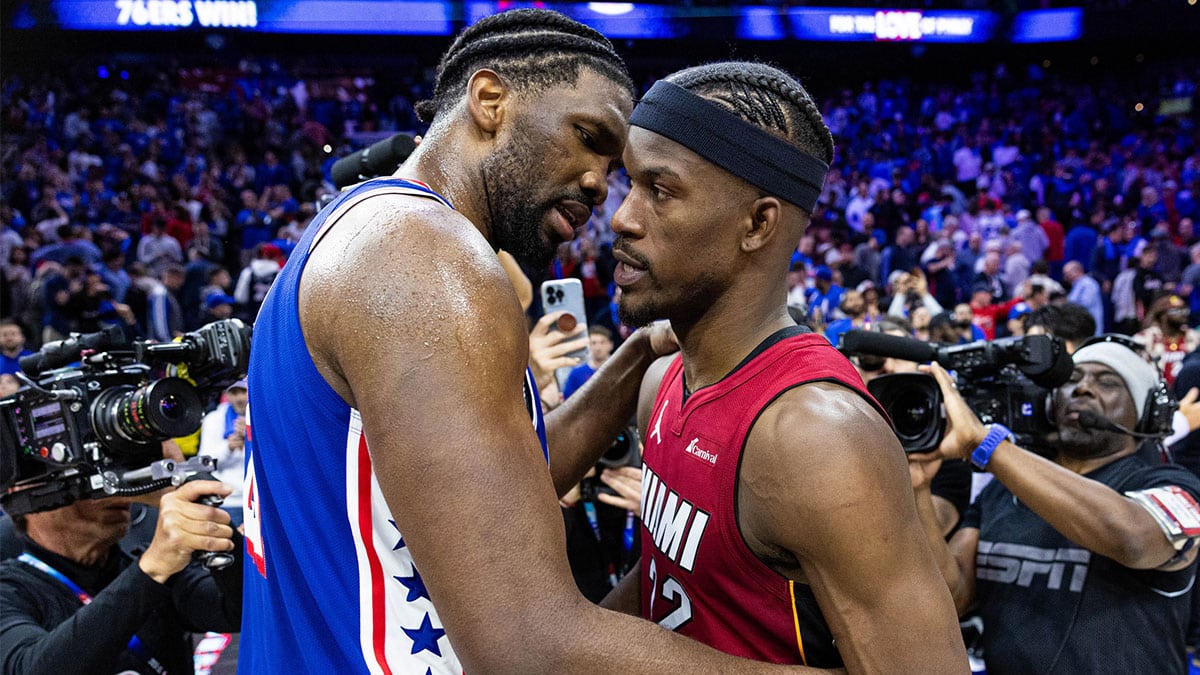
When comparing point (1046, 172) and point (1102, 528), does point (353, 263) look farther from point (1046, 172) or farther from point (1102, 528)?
point (1046, 172)

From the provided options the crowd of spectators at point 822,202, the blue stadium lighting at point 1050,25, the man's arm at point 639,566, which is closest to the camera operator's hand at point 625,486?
the man's arm at point 639,566

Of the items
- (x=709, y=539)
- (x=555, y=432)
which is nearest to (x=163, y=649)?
(x=555, y=432)

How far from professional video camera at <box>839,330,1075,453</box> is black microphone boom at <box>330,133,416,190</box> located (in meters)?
1.43

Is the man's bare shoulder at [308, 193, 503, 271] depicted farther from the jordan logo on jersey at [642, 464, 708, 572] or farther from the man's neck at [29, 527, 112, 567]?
the man's neck at [29, 527, 112, 567]

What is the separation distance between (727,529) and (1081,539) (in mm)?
1718

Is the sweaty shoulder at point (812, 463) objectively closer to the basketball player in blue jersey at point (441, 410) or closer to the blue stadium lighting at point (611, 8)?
the basketball player in blue jersey at point (441, 410)

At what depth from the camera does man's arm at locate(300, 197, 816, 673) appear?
1.19 metres

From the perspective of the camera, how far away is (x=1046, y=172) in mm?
18141

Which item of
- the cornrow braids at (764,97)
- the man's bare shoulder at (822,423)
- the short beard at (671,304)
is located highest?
the cornrow braids at (764,97)

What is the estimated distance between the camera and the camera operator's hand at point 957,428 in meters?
2.98

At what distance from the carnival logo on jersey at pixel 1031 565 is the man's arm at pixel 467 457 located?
2.29 metres

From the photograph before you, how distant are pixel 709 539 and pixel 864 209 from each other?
15.2 metres

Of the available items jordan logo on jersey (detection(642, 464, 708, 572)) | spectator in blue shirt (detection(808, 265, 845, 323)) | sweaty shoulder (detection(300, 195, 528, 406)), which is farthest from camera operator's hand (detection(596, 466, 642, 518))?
spectator in blue shirt (detection(808, 265, 845, 323))

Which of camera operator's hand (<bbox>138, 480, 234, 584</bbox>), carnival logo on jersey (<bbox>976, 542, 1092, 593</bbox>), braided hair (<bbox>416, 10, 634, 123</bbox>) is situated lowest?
carnival logo on jersey (<bbox>976, 542, 1092, 593</bbox>)
